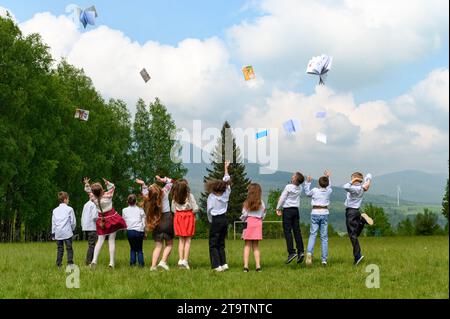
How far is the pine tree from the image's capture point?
268ft

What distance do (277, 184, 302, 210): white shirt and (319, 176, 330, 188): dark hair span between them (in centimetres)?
54

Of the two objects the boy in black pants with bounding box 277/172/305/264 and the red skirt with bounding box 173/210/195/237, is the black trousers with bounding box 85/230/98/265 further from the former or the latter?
the boy in black pants with bounding box 277/172/305/264

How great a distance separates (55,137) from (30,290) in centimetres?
3565

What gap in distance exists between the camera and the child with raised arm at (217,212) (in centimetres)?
1315

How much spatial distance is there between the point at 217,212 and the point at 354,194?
11.5 ft

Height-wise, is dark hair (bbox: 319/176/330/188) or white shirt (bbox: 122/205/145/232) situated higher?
dark hair (bbox: 319/176/330/188)

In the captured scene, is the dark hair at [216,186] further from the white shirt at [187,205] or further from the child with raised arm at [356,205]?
the child with raised arm at [356,205]

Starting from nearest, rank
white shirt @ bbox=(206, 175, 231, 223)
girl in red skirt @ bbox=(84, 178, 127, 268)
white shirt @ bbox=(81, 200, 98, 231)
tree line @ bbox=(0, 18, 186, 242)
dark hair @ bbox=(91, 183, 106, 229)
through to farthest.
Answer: white shirt @ bbox=(206, 175, 231, 223), dark hair @ bbox=(91, 183, 106, 229), girl in red skirt @ bbox=(84, 178, 127, 268), white shirt @ bbox=(81, 200, 98, 231), tree line @ bbox=(0, 18, 186, 242)

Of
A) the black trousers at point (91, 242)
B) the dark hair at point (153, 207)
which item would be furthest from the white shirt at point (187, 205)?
the black trousers at point (91, 242)

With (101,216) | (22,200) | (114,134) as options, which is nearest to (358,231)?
(101,216)

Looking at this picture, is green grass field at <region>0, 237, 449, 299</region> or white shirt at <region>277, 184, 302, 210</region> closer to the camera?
green grass field at <region>0, 237, 449, 299</region>

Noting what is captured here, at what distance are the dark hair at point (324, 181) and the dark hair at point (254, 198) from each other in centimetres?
176

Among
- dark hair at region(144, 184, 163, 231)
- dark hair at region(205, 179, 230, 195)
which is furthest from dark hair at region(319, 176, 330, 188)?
dark hair at region(144, 184, 163, 231)
